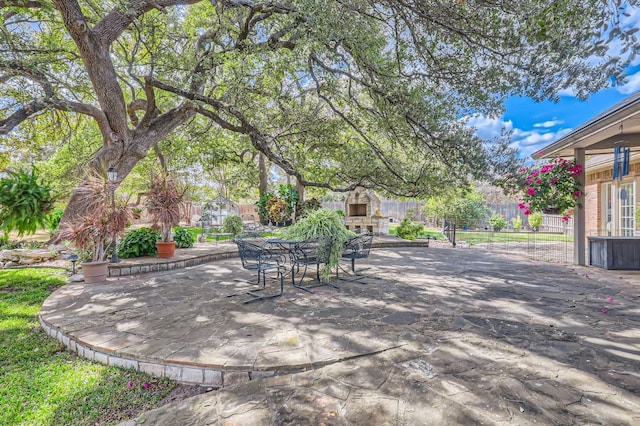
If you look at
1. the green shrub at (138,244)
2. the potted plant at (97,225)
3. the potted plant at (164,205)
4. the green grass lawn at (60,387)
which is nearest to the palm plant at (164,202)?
the potted plant at (164,205)

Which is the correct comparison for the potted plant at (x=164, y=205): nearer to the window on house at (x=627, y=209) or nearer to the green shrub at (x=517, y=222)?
the window on house at (x=627, y=209)

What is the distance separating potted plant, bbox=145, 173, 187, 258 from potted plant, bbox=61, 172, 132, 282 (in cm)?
102

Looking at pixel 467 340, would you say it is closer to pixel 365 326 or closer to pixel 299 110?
→ pixel 365 326

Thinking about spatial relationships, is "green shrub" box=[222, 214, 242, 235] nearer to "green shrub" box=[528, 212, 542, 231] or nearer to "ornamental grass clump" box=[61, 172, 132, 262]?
"ornamental grass clump" box=[61, 172, 132, 262]

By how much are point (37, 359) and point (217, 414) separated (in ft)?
6.91

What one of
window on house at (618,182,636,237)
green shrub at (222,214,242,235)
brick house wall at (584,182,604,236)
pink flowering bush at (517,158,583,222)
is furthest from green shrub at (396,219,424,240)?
green shrub at (222,214,242,235)

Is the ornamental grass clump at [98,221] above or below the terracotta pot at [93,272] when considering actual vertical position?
above

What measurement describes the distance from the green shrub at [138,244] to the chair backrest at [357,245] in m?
4.53

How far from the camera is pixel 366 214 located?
1323 cm

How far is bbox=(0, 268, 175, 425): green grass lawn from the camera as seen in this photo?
2057mm

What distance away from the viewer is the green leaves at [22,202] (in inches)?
210

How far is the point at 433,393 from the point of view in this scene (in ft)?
6.77

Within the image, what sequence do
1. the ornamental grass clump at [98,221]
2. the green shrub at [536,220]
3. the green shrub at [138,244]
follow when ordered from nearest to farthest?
1. the ornamental grass clump at [98,221]
2. the green shrub at [138,244]
3. the green shrub at [536,220]

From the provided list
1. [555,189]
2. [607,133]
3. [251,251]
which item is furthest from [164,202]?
[607,133]
